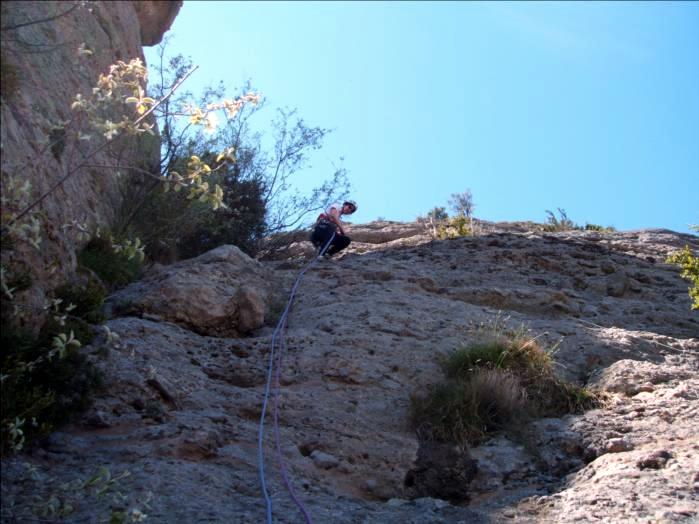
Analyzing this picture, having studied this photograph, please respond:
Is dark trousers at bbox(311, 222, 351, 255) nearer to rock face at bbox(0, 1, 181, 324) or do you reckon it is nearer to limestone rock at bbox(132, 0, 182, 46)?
rock face at bbox(0, 1, 181, 324)

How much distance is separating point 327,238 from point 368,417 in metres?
5.06

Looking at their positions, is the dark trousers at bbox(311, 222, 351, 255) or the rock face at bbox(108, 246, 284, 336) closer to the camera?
the rock face at bbox(108, 246, 284, 336)

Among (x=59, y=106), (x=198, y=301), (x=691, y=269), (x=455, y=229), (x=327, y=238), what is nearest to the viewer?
(x=198, y=301)

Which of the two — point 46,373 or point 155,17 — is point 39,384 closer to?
point 46,373

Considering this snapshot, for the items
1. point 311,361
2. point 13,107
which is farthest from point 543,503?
point 13,107

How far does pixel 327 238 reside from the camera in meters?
11.6

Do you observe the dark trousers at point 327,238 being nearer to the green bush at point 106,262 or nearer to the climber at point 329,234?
the climber at point 329,234

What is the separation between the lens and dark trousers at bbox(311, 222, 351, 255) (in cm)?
1159

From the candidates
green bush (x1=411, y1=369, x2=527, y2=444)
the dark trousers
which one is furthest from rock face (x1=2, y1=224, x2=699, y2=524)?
the dark trousers

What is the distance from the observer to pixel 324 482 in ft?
19.0

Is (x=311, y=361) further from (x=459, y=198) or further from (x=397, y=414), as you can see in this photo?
(x=459, y=198)

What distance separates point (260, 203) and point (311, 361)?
18.4 feet

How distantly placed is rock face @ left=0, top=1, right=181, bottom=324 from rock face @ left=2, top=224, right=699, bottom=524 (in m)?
0.85

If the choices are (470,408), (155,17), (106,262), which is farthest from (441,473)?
(155,17)
